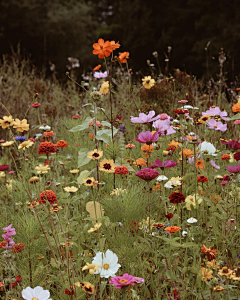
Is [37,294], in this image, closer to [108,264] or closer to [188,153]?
[108,264]

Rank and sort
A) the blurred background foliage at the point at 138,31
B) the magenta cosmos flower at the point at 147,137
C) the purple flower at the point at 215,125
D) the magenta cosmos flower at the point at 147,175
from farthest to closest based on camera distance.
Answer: the blurred background foliage at the point at 138,31 < the purple flower at the point at 215,125 < the magenta cosmos flower at the point at 147,137 < the magenta cosmos flower at the point at 147,175

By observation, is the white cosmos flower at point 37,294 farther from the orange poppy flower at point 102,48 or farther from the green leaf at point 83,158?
the orange poppy flower at point 102,48

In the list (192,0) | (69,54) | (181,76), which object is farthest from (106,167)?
(69,54)

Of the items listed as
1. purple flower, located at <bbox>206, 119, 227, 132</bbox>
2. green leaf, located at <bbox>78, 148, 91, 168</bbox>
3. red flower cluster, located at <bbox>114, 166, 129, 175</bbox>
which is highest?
red flower cluster, located at <bbox>114, 166, 129, 175</bbox>

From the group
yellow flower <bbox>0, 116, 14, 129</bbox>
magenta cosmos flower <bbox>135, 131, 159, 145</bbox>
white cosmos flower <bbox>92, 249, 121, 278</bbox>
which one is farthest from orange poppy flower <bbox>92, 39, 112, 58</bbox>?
white cosmos flower <bbox>92, 249, 121, 278</bbox>

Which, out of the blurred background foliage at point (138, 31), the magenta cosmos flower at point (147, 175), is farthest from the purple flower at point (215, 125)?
the blurred background foliage at point (138, 31)

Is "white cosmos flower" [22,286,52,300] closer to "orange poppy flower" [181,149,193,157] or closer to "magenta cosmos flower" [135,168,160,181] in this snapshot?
"magenta cosmos flower" [135,168,160,181]

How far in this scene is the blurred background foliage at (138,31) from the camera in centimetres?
1029

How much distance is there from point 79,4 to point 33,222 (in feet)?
46.9

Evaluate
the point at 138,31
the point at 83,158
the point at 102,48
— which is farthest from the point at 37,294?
the point at 138,31

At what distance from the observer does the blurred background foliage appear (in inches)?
405

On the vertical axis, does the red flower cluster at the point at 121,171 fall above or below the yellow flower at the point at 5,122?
below

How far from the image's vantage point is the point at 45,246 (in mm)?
1558

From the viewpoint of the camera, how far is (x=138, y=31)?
492 inches
